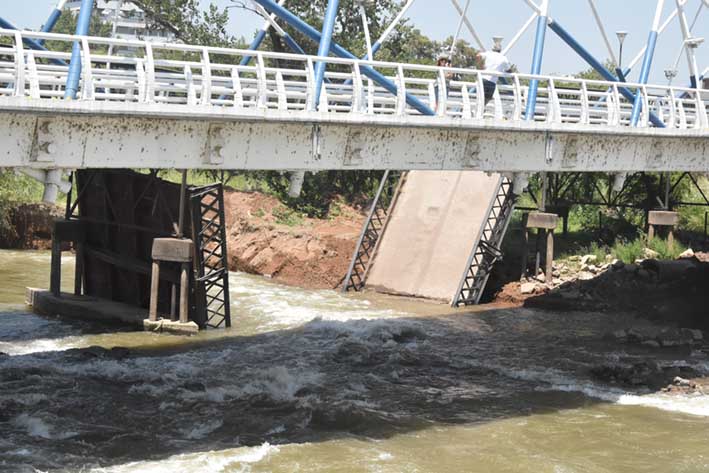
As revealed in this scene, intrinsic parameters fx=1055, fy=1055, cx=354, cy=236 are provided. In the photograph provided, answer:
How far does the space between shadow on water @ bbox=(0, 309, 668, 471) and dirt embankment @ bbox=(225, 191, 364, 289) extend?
28.2 ft

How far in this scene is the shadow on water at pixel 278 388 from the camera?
18.7 m

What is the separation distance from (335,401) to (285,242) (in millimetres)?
18610

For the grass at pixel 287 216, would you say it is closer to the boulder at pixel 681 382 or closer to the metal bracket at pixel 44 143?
the boulder at pixel 681 382

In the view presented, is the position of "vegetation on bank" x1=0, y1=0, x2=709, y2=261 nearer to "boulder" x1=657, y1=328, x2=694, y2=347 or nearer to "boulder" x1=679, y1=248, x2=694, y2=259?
"boulder" x1=679, y1=248, x2=694, y2=259

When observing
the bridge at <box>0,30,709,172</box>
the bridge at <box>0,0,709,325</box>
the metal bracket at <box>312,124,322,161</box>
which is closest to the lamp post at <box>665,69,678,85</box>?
the bridge at <box>0,0,709,325</box>

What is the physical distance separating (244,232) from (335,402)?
2100cm

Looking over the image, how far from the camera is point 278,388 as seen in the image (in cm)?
2188

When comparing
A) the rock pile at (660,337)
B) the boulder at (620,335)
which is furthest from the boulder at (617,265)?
the boulder at (620,335)

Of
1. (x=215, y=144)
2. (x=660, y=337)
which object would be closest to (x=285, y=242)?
(x=660, y=337)

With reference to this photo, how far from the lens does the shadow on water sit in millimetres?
18719

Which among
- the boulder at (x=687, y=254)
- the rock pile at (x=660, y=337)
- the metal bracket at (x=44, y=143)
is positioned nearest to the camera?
the metal bracket at (x=44, y=143)

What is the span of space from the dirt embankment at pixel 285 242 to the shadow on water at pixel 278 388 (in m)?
8.59

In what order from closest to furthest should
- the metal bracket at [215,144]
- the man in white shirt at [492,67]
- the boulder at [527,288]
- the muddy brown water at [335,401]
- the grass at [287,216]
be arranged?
the muddy brown water at [335,401], the metal bracket at [215,144], the man in white shirt at [492,67], the boulder at [527,288], the grass at [287,216]

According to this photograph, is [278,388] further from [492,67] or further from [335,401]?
[492,67]
